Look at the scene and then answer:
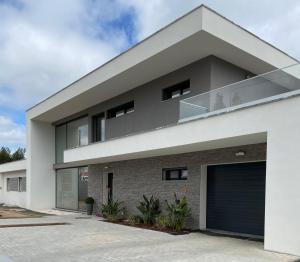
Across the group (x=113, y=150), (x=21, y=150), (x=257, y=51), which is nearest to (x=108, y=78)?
(x=113, y=150)

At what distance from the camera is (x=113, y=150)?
17.1 metres

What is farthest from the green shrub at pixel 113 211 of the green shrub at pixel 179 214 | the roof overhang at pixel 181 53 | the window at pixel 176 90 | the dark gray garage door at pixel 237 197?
the window at pixel 176 90

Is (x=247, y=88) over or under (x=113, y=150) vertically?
over

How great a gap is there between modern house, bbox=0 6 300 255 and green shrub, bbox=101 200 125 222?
56 centimetres

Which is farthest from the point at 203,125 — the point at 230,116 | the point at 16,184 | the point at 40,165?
the point at 16,184

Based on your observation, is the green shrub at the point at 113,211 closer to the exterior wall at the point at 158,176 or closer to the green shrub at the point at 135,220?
the exterior wall at the point at 158,176

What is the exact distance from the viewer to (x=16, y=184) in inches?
1328

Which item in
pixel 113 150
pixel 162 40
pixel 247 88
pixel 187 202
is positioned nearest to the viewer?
pixel 247 88

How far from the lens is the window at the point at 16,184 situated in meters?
32.3

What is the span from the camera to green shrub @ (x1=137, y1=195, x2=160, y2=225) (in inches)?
644

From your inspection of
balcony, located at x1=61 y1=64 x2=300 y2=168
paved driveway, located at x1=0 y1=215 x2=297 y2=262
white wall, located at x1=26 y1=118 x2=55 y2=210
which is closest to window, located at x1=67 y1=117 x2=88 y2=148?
white wall, located at x1=26 y1=118 x2=55 y2=210

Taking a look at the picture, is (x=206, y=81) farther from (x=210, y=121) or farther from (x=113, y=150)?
(x=113, y=150)

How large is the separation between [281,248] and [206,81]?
703 cm

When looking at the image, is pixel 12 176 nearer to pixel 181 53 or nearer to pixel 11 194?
pixel 11 194
